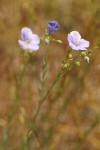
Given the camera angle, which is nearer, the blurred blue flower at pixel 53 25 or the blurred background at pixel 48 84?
the blurred blue flower at pixel 53 25

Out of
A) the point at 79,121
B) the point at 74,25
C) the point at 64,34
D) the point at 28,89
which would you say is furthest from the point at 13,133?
the point at 74,25

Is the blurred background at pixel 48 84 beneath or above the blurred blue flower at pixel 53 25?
beneath

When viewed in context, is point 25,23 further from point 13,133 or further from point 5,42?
point 13,133

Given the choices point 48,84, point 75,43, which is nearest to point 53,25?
point 75,43

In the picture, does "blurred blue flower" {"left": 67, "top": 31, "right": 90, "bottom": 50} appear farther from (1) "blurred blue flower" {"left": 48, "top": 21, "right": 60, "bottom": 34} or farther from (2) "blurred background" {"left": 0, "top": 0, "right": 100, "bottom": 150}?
(2) "blurred background" {"left": 0, "top": 0, "right": 100, "bottom": 150}

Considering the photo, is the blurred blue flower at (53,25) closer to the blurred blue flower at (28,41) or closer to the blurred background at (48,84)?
the blurred blue flower at (28,41)

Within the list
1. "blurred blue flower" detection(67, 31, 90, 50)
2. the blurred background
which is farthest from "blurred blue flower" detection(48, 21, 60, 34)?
the blurred background

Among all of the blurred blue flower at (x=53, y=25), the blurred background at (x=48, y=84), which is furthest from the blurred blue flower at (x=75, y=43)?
the blurred background at (x=48, y=84)

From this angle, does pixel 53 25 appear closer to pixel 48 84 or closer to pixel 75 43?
pixel 75 43

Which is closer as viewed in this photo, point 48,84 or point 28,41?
point 28,41
